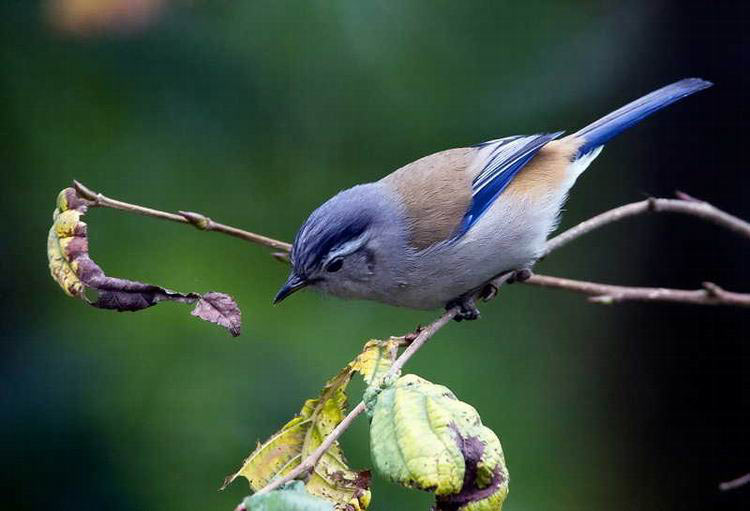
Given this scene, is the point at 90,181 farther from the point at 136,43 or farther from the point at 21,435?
the point at 21,435

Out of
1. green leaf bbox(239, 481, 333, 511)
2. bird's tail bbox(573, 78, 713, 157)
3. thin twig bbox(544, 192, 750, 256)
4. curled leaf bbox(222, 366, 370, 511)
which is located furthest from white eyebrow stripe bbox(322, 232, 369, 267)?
green leaf bbox(239, 481, 333, 511)

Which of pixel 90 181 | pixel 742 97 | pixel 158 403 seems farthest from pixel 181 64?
pixel 742 97

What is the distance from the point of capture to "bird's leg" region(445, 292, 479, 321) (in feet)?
12.4

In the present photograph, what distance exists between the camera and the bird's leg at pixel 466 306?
12.4 ft

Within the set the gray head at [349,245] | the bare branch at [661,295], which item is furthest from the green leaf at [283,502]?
the gray head at [349,245]

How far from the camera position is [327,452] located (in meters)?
2.37

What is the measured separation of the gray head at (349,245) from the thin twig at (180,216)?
107mm

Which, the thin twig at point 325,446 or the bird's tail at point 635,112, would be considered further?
the bird's tail at point 635,112

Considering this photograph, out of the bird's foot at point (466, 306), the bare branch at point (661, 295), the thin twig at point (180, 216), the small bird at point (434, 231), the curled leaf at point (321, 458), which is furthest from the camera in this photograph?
the bird's foot at point (466, 306)

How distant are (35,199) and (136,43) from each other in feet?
3.52

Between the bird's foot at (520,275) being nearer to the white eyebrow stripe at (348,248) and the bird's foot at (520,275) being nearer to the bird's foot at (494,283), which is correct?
the bird's foot at (494,283)

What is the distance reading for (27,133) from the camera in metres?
4.99

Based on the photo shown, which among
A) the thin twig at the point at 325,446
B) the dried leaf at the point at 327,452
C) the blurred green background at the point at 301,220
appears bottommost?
the blurred green background at the point at 301,220

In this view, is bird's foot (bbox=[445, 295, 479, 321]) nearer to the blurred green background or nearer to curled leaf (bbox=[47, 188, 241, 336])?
the blurred green background
